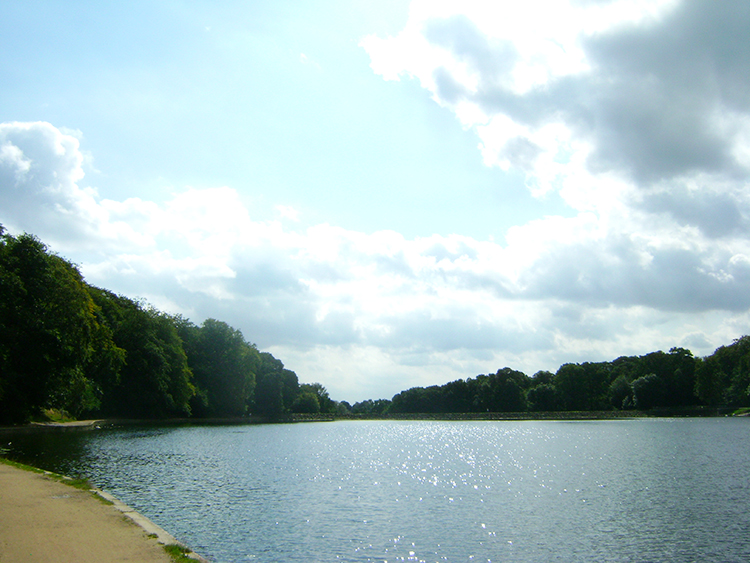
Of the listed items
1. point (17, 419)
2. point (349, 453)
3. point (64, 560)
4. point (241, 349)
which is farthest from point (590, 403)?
point (64, 560)

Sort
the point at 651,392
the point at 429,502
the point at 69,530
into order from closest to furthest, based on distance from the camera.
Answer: the point at 69,530
the point at 429,502
the point at 651,392

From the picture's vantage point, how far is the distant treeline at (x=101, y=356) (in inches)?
1635

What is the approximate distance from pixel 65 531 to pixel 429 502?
43.6 ft

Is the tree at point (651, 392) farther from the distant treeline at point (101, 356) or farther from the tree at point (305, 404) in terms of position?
the distant treeline at point (101, 356)

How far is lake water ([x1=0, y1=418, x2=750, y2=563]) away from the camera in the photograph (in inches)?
578

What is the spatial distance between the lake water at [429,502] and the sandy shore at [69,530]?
7.19ft

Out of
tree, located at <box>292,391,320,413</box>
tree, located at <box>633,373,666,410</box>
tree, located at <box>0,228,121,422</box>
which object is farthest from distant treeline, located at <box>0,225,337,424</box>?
tree, located at <box>633,373,666,410</box>

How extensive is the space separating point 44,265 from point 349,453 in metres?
27.6

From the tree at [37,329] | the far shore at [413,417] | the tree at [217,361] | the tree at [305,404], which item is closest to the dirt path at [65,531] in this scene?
the tree at [37,329]

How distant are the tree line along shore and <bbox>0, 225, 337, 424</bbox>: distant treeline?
106 mm

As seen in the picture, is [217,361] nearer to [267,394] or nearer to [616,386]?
[267,394]

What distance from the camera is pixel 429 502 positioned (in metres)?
21.2

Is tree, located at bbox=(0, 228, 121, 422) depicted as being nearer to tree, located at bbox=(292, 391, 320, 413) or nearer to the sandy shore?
the sandy shore

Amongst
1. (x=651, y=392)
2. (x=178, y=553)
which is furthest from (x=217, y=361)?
(x=651, y=392)
